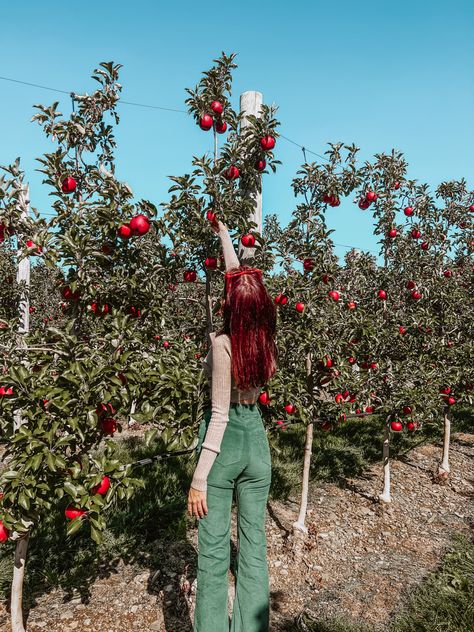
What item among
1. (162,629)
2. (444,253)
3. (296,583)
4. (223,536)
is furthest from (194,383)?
(444,253)

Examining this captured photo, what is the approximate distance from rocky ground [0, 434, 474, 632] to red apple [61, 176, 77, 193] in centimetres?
292

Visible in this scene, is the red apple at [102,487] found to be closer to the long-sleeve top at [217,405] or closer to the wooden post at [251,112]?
the long-sleeve top at [217,405]

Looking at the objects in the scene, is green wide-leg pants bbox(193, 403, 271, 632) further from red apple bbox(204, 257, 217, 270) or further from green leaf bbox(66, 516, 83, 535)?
red apple bbox(204, 257, 217, 270)

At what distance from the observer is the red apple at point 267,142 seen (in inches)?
133

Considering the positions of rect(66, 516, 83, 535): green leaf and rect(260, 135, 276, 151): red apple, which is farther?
rect(260, 135, 276, 151): red apple

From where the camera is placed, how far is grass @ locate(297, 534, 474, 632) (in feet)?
10.2

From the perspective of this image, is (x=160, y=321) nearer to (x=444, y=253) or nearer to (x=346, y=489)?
(x=346, y=489)

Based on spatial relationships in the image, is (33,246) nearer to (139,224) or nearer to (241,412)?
(139,224)

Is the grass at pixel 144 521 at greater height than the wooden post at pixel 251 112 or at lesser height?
lesser

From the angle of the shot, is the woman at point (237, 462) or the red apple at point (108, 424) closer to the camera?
the woman at point (237, 462)

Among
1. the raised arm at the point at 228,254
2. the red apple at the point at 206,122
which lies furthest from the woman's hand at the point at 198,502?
the red apple at the point at 206,122

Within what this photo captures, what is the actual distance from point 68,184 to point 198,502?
2151mm

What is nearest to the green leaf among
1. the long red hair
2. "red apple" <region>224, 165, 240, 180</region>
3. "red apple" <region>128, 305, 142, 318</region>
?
the long red hair

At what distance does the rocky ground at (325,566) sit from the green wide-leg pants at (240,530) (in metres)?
1.01
